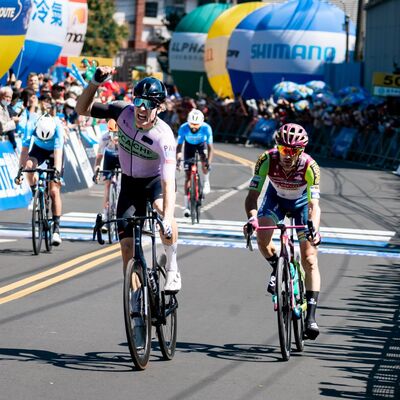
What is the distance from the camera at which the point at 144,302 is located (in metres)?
8.88

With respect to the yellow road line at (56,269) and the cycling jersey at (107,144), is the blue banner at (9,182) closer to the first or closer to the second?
the cycling jersey at (107,144)

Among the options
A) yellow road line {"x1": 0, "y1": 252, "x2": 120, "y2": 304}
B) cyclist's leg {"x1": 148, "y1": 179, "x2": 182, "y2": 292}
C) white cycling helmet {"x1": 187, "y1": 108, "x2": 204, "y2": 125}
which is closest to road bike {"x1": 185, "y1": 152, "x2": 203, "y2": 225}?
white cycling helmet {"x1": 187, "y1": 108, "x2": 204, "y2": 125}

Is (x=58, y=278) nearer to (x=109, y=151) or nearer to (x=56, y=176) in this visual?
(x=56, y=176)

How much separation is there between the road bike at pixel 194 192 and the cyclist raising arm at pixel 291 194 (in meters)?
9.46

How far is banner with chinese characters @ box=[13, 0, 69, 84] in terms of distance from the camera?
30453mm

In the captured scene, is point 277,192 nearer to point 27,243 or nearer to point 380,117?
point 27,243

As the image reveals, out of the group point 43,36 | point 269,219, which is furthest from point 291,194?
point 43,36

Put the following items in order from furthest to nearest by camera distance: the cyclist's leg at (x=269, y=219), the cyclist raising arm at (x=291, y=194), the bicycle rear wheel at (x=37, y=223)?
the bicycle rear wheel at (x=37, y=223)
the cyclist's leg at (x=269, y=219)
the cyclist raising arm at (x=291, y=194)

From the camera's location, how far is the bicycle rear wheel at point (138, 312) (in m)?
8.72

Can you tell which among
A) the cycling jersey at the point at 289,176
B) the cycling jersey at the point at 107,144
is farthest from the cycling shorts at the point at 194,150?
the cycling jersey at the point at 289,176

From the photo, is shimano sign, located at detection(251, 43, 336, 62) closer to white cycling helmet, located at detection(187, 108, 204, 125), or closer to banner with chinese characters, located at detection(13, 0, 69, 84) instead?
banner with chinese characters, located at detection(13, 0, 69, 84)

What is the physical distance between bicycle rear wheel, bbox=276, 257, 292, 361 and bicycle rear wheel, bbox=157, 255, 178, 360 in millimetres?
762

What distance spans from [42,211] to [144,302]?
6.79 meters

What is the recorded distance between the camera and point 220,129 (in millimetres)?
55875
